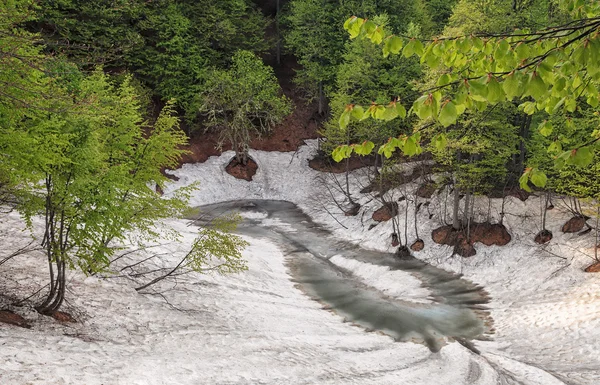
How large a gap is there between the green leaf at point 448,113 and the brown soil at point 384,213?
23.1 meters

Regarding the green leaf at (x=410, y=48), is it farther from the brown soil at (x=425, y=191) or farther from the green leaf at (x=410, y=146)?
the brown soil at (x=425, y=191)

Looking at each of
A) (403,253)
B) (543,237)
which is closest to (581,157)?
(543,237)

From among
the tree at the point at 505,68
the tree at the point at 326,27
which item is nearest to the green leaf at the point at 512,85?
the tree at the point at 505,68

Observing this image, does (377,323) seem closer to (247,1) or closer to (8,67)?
(8,67)

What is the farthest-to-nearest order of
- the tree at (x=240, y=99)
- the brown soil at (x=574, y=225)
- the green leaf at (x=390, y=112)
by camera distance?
the tree at (x=240, y=99)
the brown soil at (x=574, y=225)
the green leaf at (x=390, y=112)

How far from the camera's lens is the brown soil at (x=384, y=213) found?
25747 millimetres

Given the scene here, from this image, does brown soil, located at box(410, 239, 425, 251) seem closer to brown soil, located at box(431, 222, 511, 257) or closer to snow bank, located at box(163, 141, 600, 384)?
snow bank, located at box(163, 141, 600, 384)

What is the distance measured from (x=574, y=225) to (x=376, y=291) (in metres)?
10.1

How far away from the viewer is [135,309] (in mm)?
11156

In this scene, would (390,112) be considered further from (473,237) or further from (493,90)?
(473,237)

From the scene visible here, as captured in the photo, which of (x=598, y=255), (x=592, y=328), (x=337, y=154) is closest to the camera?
(x=337, y=154)

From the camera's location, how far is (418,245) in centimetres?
2225

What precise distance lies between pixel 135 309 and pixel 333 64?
1317 inches

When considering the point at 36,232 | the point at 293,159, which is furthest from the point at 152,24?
the point at 36,232
